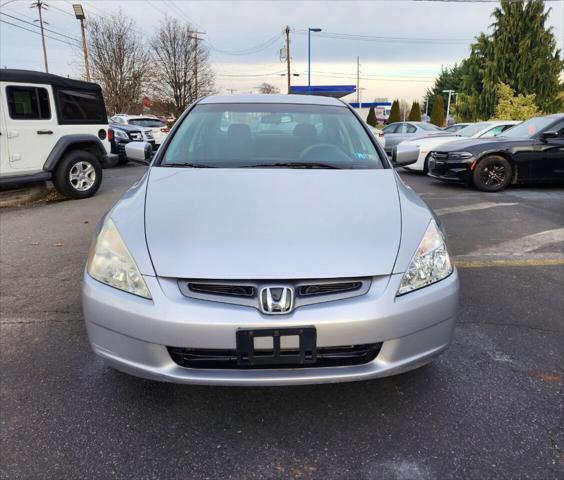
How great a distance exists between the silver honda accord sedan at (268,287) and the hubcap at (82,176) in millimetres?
6237

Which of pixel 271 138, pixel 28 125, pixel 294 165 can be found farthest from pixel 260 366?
pixel 28 125

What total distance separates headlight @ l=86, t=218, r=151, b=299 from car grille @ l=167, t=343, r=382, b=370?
29 cm

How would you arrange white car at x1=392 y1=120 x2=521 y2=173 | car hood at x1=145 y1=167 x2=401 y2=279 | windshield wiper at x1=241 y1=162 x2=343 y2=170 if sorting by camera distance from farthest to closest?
white car at x1=392 y1=120 x2=521 y2=173 < windshield wiper at x1=241 y1=162 x2=343 y2=170 < car hood at x1=145 y1=167 x2=401 y2=279

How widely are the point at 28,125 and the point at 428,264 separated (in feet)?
23.4

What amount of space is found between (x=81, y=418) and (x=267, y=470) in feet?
3.11

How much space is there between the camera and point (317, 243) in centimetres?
204

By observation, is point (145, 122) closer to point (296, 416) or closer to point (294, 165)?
point (294, 165)

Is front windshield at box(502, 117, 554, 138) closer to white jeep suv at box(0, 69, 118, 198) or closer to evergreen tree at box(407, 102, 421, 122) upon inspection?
white jeep suv at box(0, 69, 118, 198)

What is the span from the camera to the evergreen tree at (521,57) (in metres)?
24.2

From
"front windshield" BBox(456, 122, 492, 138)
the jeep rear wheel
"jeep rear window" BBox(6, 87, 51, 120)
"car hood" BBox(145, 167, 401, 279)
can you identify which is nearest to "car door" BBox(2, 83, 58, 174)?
"jeep rear window" BBox(6, 87, 51, 120)

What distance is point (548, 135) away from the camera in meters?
8.33

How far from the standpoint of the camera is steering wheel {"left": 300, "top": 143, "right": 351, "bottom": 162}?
10.2 ft

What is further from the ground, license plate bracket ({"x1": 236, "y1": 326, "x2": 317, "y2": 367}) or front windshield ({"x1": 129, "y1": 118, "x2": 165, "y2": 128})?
front windshield ({"x1": 129, "y1": 118, "x2": 165, "y2": 128})

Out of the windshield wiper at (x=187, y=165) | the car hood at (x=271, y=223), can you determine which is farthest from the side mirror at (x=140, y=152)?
the car hood at (x=271, y=223)
